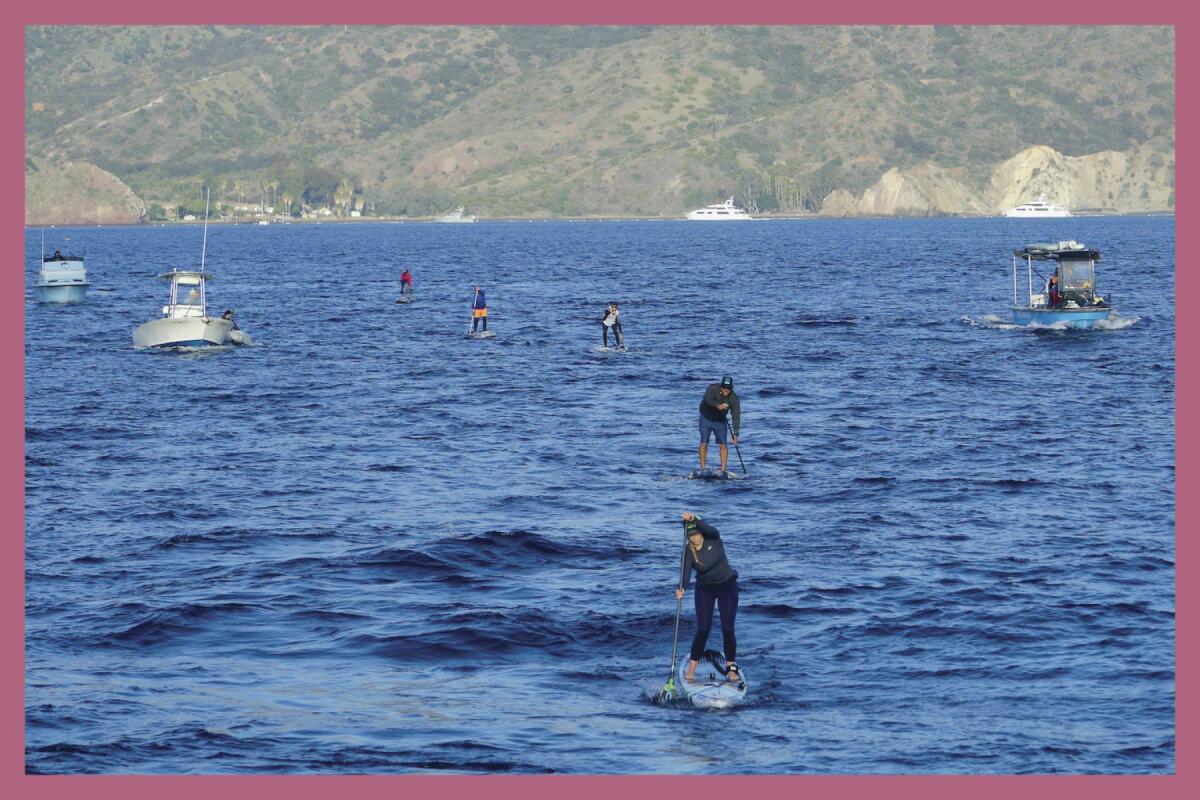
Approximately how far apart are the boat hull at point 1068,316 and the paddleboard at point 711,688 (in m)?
43.3

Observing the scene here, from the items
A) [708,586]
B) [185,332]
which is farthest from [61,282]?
[708,586]

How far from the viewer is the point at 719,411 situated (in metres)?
32.8

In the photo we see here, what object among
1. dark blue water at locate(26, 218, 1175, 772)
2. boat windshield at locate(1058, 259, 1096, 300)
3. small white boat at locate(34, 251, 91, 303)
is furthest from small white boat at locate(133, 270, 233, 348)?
boat windshield at locate(1058, 259, 1096, 300)

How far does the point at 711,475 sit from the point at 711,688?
14.0 metres

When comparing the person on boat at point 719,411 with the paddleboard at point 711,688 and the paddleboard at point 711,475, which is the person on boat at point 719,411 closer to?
the paddleboard at point 711,475

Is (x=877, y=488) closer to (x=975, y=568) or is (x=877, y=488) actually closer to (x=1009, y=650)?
(x=975, y=568)

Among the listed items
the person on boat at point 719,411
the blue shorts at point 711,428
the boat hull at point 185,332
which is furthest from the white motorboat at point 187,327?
the person on boat at point 719,411

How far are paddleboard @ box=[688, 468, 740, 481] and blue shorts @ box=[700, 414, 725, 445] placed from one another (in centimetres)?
67

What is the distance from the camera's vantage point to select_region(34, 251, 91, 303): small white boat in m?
83.6

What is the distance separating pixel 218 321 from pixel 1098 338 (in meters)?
32.9

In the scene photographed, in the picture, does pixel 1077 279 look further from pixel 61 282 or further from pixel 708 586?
pixel 61 282

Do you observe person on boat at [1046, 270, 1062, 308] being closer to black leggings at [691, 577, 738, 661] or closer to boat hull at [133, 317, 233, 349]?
boat hull at [133, 317, 233, 349]

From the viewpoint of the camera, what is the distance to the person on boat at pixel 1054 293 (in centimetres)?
6125

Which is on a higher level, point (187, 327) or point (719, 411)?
point (187, 327)
